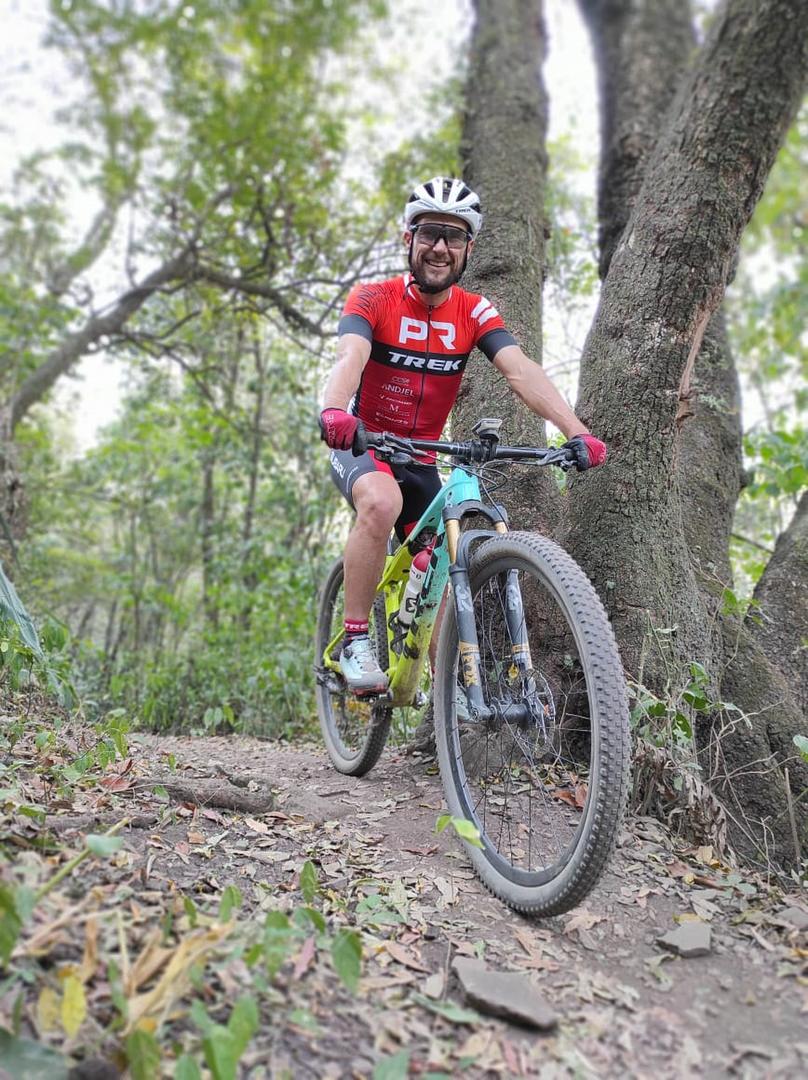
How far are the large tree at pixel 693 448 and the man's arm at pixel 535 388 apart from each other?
482 mm

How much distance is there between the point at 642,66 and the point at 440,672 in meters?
5.83

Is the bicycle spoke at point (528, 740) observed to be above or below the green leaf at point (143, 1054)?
above

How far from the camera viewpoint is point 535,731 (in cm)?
257

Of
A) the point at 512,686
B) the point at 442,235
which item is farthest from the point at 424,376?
the point at 512,686

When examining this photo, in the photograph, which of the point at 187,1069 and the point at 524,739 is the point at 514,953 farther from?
the point at 187,1069

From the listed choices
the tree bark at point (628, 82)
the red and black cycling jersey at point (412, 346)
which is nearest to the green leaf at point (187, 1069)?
the red and black cycling jersey at point (412, 346)

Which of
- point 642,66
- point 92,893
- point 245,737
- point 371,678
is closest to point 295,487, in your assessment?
point 245,737

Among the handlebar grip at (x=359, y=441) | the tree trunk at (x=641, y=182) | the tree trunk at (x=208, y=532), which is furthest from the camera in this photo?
the tree trunk at (x=208, y=532)

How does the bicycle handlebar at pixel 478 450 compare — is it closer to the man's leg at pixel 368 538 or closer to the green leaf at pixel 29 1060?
the man's leg at pixel 368 538

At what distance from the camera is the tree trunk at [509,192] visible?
3.66 m

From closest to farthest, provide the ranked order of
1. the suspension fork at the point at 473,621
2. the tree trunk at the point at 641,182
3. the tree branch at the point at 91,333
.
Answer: the suspension fork at the point at 473,621 < the tree trunk at the point at 641,182 < the tree branch at the point at 91,333

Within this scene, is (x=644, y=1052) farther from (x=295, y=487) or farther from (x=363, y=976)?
(x=295, y=487)

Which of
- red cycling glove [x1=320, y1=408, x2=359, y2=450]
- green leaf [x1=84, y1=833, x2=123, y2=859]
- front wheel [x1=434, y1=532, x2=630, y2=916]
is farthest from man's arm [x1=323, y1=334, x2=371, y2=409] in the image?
green leaf [x1=84, y1=833, x2=123, y2=859]

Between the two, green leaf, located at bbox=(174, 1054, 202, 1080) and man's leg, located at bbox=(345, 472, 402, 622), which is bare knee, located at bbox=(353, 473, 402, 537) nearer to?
man's leg, located at bbox=(345, 472, 402, 622)
